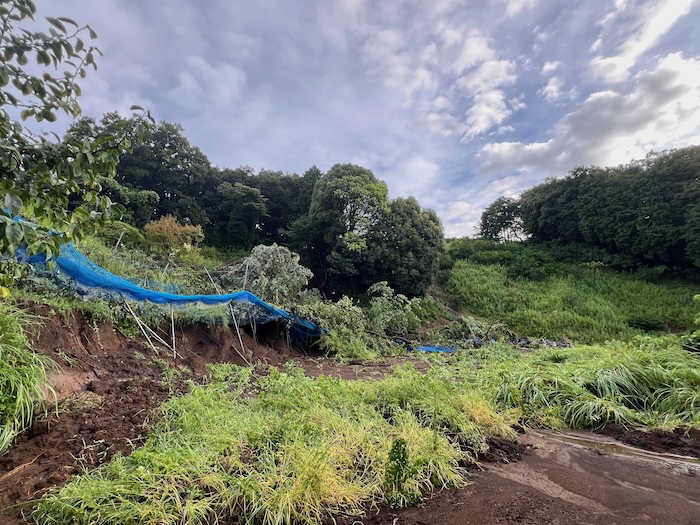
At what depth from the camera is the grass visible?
13.5 meters

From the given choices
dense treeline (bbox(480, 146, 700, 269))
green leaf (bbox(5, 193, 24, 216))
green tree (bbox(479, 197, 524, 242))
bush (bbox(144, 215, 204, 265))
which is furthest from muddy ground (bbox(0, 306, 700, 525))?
green tree (bbox(479, 197, 524, 242))

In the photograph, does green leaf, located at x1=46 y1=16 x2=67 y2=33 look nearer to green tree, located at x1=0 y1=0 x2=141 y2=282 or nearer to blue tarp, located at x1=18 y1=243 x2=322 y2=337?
green tree, located at x1=0 y1=0 x2=141 y2=282

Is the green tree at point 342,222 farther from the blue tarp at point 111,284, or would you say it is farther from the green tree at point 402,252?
the blue tarp at point 111,284

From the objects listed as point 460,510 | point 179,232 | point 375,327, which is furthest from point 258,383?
point 179,232

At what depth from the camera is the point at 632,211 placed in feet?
58.1

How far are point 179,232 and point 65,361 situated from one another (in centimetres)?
881

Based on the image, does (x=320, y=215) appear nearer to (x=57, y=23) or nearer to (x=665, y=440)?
(x=665, y=440)

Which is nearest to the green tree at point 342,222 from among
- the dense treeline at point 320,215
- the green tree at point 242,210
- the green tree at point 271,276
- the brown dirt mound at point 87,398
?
the dense treeline at point 320,215

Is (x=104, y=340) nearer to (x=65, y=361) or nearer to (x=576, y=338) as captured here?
(x=65, y=361)

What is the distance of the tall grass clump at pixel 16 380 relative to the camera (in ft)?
7.23

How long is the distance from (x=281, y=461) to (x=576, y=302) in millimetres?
17056

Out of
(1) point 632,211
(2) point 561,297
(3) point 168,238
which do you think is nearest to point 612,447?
(3) point 168,238

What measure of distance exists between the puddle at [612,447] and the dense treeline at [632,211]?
18.3 m

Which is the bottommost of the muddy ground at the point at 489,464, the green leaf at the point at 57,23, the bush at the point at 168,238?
the muddy ground at the point at 489,464
